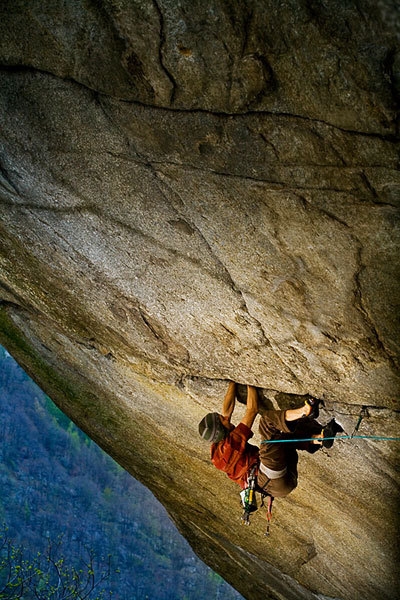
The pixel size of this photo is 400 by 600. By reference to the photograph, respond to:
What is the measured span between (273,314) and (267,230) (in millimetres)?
842

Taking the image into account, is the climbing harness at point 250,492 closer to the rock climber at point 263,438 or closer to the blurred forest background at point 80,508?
the rock climber at point 263,438

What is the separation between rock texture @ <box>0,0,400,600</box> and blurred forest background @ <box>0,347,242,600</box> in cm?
1774

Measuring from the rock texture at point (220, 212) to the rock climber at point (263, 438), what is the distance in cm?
21

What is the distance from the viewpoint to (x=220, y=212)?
3527 mm

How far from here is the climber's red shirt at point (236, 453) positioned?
5129 mm

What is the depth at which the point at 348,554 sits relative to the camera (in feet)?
20.7

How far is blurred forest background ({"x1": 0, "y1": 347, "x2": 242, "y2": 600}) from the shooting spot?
72.2 ft

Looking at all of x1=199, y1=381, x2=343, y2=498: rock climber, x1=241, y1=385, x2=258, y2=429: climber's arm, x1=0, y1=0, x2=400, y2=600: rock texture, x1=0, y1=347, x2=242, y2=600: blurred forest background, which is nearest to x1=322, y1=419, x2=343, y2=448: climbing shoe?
x1=199, y1=381, x2=343, y2=498: rock climber

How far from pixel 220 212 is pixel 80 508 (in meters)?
22.7

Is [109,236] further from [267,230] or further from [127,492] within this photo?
[127,492]

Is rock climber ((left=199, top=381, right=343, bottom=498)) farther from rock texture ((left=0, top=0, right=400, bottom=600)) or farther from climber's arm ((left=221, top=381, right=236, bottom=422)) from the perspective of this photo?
rock texture ((left=0, top=0, right=400, bottom=600))

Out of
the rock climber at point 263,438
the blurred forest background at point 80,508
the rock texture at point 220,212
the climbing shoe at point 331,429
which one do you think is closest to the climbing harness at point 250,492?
the rock climber at point 263,438

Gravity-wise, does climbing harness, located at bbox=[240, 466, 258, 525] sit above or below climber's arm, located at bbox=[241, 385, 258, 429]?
below

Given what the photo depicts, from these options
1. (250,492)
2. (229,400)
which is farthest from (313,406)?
(250,492)
